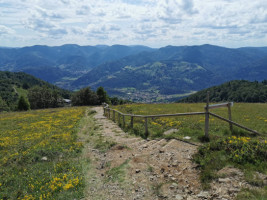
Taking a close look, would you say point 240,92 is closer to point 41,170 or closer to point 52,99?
point 52,99

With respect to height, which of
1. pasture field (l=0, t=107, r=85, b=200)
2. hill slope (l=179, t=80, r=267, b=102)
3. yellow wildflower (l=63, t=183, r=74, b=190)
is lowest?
hill slope (l=179, t=80, r=267, b=102)

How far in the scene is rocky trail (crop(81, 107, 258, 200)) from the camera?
7.06 meters

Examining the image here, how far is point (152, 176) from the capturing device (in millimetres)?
8625

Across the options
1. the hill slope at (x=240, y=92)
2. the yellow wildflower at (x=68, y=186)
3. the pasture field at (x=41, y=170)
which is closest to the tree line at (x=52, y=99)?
the pasture field at (x=41, y=170)

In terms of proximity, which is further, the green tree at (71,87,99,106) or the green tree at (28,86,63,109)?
the green tree at (28,86,63,109)

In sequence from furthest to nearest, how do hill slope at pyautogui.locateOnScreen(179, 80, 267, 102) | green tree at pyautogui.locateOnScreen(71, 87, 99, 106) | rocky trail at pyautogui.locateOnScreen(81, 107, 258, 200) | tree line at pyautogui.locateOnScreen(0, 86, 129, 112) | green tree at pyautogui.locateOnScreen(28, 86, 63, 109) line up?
hill slope at pyautogui.locateOnScreen(179, 80, 267, 102) → green tree at pyautogui.locateOnScreen(28, 86, 63, 109) → green tree at pyautogui.locateOnScreen(71, 87, 99, 106) → tree line at pyautogui.locateOnScreen(0, 86, 129, 112) → rocky trail at pyautogui.locateOnScreen(81, 107, 258, 200)

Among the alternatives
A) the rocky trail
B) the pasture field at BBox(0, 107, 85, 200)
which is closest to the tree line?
the pasture field at BBox(0, 107, 85, 200)

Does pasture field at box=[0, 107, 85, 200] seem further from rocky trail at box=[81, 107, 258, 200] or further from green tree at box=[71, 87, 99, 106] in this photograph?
green tree at box=[71, 87, 99, 106]

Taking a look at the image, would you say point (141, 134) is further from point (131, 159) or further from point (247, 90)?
point (247, 90)

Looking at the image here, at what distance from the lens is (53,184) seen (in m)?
8.55

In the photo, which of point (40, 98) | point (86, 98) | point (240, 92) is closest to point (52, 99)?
point (40, 98)

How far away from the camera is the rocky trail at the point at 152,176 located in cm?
706

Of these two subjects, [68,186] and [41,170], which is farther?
[41,170]

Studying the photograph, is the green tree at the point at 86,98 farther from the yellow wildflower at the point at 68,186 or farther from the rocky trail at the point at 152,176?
the yellow wildflower at the point at 68,186
